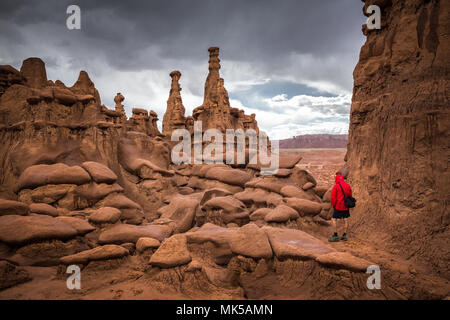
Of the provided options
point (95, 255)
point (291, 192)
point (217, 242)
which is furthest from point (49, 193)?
point (291, 192)

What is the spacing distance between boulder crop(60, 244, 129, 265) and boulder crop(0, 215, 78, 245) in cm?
87

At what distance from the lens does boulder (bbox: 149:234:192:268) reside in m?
3.95

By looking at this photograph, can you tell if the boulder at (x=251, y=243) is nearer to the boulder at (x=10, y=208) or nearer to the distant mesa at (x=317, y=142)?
the boulder at (x=10, y=208)

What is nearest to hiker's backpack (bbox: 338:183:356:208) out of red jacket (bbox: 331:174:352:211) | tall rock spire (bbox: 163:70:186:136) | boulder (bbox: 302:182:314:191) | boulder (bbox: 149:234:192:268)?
red jacket (bbox: 331:174:352:211)

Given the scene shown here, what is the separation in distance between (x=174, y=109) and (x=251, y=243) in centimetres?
2509

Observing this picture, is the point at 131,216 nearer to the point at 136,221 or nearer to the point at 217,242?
the point at 136,221

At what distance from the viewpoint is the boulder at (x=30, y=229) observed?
14.2ft

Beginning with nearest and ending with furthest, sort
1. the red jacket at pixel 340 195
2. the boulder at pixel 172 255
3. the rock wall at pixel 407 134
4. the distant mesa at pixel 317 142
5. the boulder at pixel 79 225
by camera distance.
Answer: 1. the boulder at pixel 172 255
2. the rock wall at pixel 407 134
3. the boulder at pixel 79 225
4. the red jacket at pixel 340 195
5. the distant mesa at pixel 317 142

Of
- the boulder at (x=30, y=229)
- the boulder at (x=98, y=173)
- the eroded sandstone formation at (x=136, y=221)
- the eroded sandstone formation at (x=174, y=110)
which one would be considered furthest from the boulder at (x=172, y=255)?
the eroded sandstone formation at (x=174, y=110)

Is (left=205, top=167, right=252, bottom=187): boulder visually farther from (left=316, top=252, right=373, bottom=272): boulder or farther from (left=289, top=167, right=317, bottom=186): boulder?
(left=316, top=252, right=373, bottom=272): boulder

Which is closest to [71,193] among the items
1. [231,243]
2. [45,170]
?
[45,170]

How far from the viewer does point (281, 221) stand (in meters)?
6.70

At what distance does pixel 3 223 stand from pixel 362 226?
7.89 meters

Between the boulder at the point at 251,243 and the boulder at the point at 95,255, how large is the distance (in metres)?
2.29
